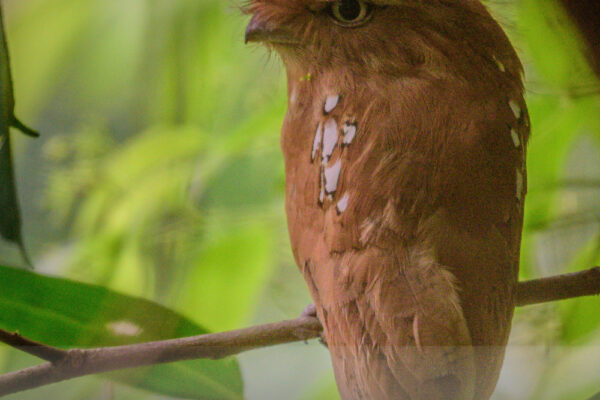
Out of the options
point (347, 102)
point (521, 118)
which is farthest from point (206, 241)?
point (521, 118)

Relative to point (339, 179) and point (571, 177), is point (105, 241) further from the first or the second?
point (571, 177)

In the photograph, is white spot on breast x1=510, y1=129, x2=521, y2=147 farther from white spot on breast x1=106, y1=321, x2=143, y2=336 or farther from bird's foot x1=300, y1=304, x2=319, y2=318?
white spot on breast x1=106, y1=321, x2=143, y2=336

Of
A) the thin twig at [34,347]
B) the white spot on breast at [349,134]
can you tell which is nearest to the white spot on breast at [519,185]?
the white spot on breast at [349,134]

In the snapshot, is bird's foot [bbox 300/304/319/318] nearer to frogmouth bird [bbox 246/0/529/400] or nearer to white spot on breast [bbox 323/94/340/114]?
frogmouth bird [bbox 246/0/529/400]

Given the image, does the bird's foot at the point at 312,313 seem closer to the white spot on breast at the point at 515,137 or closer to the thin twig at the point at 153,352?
the thin twig at the point at 153,352

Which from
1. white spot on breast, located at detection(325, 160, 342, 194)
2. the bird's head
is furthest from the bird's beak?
white spot on breast, located at detection(325, 160, 342, 194)

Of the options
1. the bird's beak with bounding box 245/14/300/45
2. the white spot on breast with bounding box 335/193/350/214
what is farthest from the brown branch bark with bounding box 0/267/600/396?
the bird's beak with bounding box 245/14/300/45

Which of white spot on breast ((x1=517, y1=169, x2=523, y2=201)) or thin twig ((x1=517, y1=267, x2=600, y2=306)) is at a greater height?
white spot on breast ((x1=517, y1=169, x2=523, y2=201))

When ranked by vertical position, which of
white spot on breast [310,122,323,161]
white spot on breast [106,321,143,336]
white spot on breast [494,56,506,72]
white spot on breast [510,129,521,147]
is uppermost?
white spot on breast [494,56,506,72]
